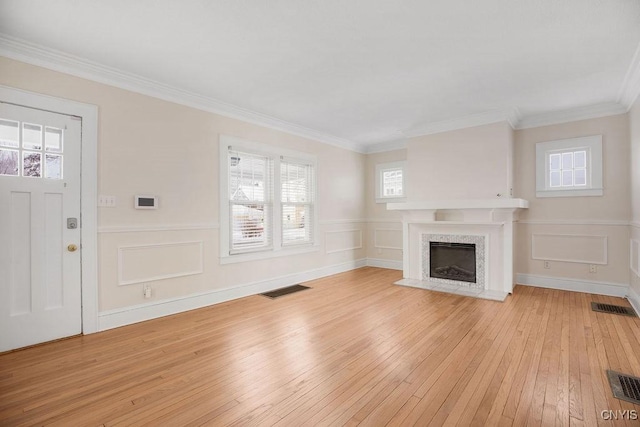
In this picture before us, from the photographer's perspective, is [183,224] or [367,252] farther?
[367,252]

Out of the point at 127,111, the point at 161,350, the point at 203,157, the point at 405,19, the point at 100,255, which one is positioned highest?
the point at 405,19

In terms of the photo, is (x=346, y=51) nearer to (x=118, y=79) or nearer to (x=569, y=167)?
(x=118, y=79)

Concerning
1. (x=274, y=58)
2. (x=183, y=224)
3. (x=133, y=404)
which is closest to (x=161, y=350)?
(x=133, y=404)

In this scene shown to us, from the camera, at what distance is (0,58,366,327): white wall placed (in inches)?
122

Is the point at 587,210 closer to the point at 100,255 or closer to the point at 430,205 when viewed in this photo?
the point at 430,205

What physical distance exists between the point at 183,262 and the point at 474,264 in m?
4.16

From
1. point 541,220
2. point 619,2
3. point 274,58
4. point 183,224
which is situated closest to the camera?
point 619,2

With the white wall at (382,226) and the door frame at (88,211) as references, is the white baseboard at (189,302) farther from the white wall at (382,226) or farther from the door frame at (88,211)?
the white wall at (382,226)

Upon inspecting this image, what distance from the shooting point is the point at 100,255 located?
308cm

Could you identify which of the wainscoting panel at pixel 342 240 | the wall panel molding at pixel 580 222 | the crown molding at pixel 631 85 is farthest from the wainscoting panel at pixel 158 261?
the crown molding at pixel 631 85

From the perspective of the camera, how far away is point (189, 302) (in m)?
3.74

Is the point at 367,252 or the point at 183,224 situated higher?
the point at 183,224

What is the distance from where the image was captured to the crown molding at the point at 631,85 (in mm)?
3010

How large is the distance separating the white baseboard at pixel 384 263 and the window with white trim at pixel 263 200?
1.85 m
